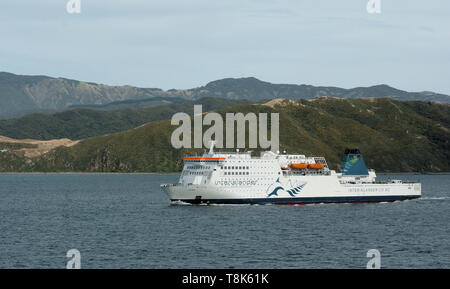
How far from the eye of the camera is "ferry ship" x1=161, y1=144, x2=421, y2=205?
89.6m

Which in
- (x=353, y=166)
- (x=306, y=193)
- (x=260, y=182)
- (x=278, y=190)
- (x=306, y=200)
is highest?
(x=353, y=166)

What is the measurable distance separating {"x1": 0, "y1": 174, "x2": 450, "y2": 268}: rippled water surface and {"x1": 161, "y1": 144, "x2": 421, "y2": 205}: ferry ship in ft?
5.33

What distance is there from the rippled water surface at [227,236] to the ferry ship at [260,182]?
1.62m

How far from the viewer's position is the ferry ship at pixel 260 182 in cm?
8956

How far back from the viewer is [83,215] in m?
89.6

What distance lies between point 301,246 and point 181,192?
36.6 meters

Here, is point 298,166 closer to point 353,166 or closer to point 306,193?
point 306,193

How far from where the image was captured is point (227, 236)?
2485 inches

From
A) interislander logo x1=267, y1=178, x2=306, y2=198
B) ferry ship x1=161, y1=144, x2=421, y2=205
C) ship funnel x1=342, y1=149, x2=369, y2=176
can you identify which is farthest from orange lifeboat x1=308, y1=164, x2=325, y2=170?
ship funnel x1=342, y1=149, x2=369, y2=176

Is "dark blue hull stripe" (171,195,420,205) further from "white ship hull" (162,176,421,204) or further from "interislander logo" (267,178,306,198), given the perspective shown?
"interislander logo" (267,178,306,198)

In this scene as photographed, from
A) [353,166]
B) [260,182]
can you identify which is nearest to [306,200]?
[260,182]

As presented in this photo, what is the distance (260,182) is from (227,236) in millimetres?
28788

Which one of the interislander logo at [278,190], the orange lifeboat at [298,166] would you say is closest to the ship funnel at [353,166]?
the orange lifeboat at [298,166]

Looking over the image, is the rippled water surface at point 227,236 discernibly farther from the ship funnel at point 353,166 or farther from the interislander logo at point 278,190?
the ship funnel at point 353,166
